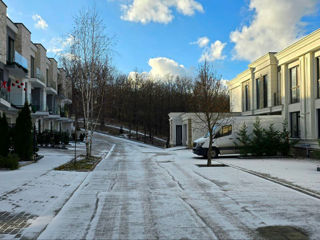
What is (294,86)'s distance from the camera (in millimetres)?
23672

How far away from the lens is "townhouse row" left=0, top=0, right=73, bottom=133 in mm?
26031

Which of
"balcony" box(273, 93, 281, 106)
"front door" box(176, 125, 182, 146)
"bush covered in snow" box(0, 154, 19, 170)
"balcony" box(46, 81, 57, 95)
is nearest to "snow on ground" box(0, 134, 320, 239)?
"bush covered in snow" box(0, 154, 19, 170)

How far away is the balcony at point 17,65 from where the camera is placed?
1073 inches

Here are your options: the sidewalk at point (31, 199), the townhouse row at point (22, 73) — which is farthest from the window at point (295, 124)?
the townhouse row at point (22, 73)

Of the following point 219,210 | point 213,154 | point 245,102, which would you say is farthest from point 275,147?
point 219,210

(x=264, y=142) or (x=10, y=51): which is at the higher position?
(x=10, y=51)

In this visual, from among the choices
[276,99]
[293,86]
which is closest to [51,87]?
[276,99]

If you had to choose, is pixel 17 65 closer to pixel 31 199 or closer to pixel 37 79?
pixel 37 79

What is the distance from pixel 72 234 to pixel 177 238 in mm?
1747

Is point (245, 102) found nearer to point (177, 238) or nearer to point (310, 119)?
point (310, 119)

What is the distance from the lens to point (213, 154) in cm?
2200

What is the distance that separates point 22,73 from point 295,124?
2342cm

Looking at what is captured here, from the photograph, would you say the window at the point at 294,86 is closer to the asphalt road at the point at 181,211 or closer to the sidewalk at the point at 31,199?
the asphalt road at the point at 181,211

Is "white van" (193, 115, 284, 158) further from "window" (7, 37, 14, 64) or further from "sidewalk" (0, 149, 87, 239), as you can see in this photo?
"window" (7, 37, 14, 64)
